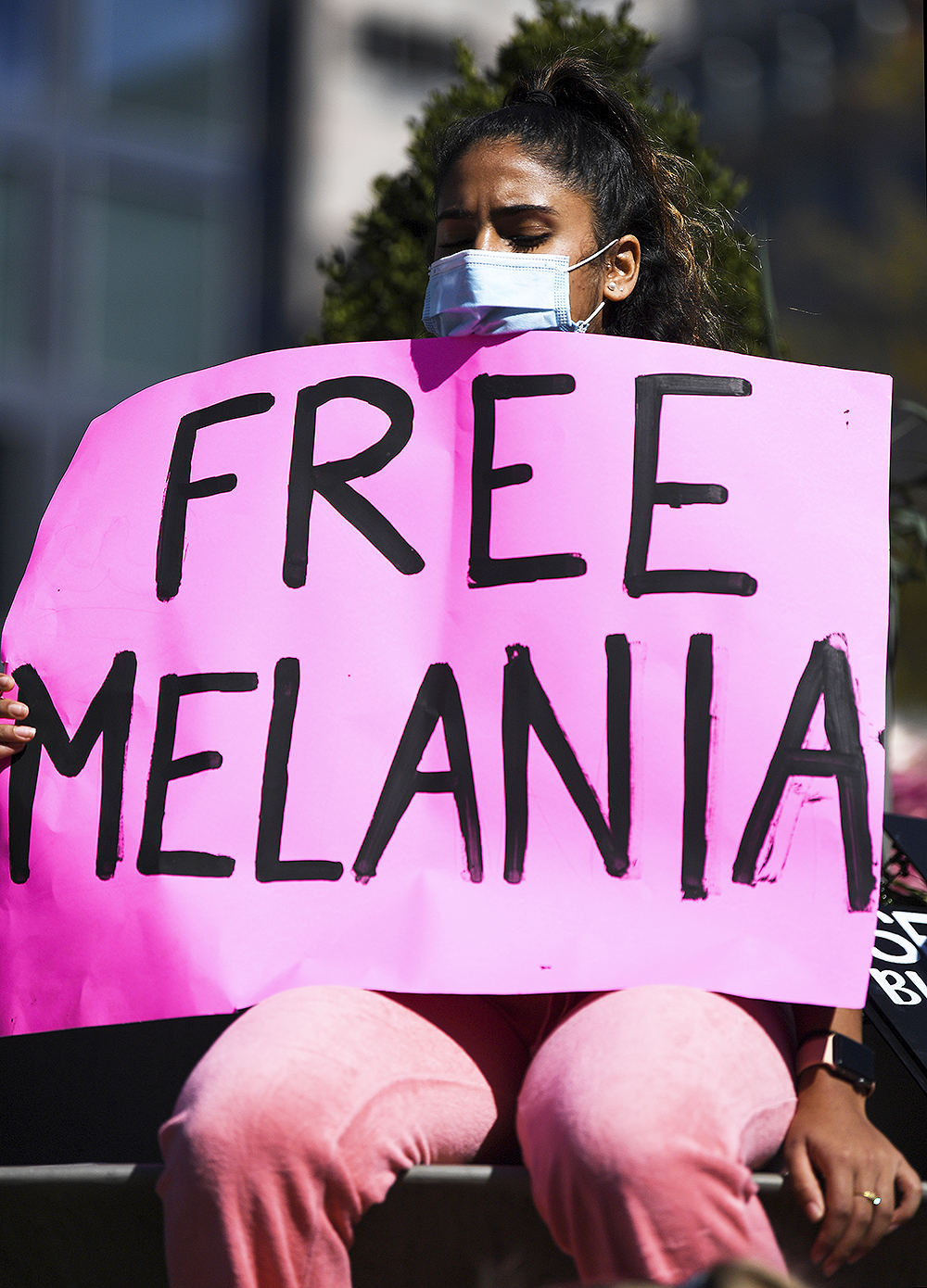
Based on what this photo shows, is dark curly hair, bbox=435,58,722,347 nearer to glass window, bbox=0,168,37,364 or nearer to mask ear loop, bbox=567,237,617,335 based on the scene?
mask ear loop, bbox=567,237,617,335

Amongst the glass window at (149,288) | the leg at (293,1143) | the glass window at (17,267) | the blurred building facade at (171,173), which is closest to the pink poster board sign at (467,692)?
the leg at (293,1143)

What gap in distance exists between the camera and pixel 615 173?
1794 mm

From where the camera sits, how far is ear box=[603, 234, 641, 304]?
176 cm

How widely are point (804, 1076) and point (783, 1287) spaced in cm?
59

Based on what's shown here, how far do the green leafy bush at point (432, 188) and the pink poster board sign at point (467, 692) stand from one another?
5.32 feet

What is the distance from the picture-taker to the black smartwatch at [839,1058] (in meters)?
1.21

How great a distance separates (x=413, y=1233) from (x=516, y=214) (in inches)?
45.1

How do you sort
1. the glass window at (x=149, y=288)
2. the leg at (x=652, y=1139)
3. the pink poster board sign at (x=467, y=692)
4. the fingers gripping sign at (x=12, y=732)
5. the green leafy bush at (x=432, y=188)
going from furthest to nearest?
the glass window at (x=149, y=288), the green leafy bush at (x=432, y=188), the fingers gripping sign at (x=12, y=732), the pink poster board sign at (x=467, y=692), the leg at (x=652, y=1139)

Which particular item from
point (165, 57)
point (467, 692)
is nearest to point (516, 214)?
point (467, 692)

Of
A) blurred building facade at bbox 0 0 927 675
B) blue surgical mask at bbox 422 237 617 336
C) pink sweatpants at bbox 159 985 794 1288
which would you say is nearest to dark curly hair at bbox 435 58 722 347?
blue surgical mask at bbox 422 237 617 336

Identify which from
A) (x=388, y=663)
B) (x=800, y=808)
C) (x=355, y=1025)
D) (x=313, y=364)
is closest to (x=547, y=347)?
(x=313, y=364)

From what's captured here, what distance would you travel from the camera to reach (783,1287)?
664mm

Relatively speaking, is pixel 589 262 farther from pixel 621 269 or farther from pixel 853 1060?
pixel 853 1060

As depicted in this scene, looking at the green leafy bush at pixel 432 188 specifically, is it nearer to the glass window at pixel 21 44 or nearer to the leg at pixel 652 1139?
the leg at pixel 652 1139
